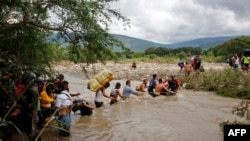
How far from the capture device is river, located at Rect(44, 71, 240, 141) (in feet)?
38.5

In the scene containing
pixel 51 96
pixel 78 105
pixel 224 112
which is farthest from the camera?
pixel 224 112

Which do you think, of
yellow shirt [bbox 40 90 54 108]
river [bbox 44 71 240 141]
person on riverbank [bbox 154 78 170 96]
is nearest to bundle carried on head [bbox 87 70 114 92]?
river [bbox 44 71 240 141]

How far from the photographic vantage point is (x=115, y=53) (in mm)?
10570

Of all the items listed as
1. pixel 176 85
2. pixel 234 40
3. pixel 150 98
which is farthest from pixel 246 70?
pixel 234 40

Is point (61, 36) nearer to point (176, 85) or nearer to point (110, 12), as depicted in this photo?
point (110, 12)

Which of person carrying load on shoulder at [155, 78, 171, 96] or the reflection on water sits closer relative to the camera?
the reflection on water

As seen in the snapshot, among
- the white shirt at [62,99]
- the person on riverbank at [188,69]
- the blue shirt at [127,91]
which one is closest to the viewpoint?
the white shirt at [62,99]

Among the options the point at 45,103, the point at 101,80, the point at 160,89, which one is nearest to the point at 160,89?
→ the point at 160,89

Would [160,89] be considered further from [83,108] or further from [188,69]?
[188,69]

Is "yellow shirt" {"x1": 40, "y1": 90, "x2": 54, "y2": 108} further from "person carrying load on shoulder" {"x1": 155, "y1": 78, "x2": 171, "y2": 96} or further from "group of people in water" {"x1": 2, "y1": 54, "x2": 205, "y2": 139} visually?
"person carrying load on shoulder" {"x1": 155, "y1": 78, "x2": 171, "y2": 96}

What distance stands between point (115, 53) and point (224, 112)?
6985 millimetres

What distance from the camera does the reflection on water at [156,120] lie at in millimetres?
11758
